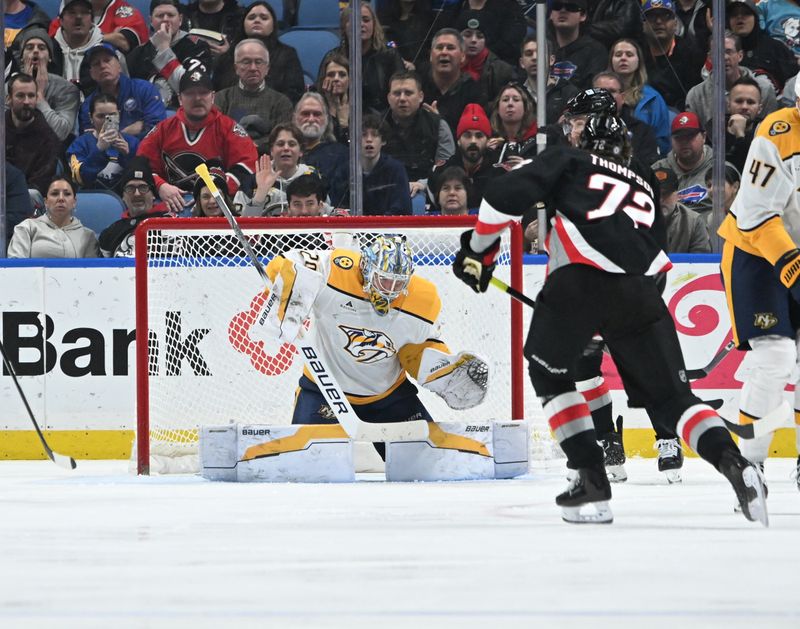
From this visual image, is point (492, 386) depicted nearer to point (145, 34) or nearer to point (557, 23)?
point (557, 23)

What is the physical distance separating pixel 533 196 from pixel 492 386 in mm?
2198

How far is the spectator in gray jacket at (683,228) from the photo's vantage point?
18.6 feet

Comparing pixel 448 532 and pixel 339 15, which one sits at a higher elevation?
pixel 339 15

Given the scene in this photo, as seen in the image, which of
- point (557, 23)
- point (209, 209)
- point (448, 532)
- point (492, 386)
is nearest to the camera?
point (448, 532)

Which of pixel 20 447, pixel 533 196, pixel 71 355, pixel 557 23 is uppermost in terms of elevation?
pixel 557 23

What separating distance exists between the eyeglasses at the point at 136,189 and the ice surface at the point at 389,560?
2.59m

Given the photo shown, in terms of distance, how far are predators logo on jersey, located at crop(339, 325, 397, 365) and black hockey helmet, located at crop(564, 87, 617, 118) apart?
1.09m

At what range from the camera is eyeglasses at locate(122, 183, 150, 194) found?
6.40 m

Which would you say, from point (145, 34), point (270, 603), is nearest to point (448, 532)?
point (270, 603)

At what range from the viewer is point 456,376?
14.2 ft

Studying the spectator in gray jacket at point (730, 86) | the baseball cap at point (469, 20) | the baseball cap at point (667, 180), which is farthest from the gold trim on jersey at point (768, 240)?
the baseball cap at point (469, 20)

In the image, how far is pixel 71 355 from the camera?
5.57 meters

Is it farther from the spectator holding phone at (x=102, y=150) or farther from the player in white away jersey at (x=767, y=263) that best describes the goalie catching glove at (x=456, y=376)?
the spectator holding phone at (x=102, y=150)

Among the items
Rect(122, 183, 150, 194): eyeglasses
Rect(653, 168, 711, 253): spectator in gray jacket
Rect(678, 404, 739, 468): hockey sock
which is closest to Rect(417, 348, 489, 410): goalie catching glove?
Rect(678, 404, 739, 468): hockey sock
